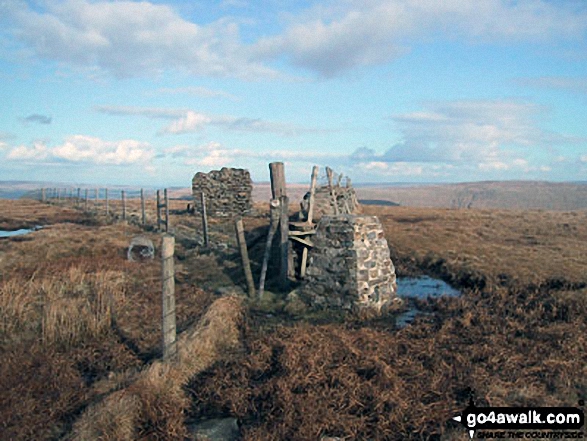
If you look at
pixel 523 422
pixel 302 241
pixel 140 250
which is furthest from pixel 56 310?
pixel 523 422

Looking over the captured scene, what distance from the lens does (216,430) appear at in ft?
18.3

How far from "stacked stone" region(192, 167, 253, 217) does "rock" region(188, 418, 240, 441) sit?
24533 millimetres

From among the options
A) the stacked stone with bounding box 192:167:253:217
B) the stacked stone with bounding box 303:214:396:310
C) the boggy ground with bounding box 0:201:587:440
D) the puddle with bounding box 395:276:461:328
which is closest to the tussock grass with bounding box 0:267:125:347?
the boggy ground with bounding box 0:201:587:440

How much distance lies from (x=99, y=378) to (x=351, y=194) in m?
24.0

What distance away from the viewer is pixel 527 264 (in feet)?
44.8

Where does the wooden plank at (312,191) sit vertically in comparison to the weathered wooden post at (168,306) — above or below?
above

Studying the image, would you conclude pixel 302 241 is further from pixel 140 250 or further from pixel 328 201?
pixel 328 201

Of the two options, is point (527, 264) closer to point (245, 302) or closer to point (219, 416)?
point (245, 302)

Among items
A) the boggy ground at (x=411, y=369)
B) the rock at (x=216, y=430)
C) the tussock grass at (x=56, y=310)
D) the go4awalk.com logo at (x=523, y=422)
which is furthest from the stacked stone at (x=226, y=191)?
the go4awalk.com logo at (x=523, y=422)

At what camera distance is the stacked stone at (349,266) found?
1049cm

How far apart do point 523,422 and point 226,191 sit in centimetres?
2643

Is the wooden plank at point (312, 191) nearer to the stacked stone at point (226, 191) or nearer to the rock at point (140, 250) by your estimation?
the rock at point (140, 250)

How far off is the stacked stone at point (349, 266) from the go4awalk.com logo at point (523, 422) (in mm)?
4935

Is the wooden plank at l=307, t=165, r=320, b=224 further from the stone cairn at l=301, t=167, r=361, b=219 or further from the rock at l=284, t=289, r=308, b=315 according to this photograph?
the stone cairn at l=301, t=167, r=361, b=219
